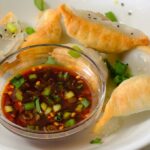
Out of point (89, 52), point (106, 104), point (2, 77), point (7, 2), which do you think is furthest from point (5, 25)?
point (106, 104)

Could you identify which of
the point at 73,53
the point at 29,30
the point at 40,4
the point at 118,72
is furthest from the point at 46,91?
the point at 40,4

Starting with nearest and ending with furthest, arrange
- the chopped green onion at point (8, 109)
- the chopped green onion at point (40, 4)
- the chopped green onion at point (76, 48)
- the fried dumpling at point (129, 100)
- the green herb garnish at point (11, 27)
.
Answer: the fried dumpling at point (129, 100) < the chopped green onion at point (8, 109) < the chopped green onion at point (76, 48) < the green herb garnish at point (11, 27) < the chopped green onion at point (40, 4)

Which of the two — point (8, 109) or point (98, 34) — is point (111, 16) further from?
point (8, 109)

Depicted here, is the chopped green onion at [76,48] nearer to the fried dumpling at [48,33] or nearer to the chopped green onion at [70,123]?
the fried dumpling at [48,33]

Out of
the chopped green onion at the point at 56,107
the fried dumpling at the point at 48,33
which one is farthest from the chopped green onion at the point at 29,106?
the fried dumpling at the point at 48,33

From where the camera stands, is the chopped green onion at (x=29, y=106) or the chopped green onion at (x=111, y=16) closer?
the chopped green onion at (x=29, y=106)

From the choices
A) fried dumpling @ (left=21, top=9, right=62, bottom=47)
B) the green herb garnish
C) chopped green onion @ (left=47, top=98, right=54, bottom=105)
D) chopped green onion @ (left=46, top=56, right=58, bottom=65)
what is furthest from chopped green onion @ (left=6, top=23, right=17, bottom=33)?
chopped green onion @ (left=47, top=98, right=54, bottom=105)
